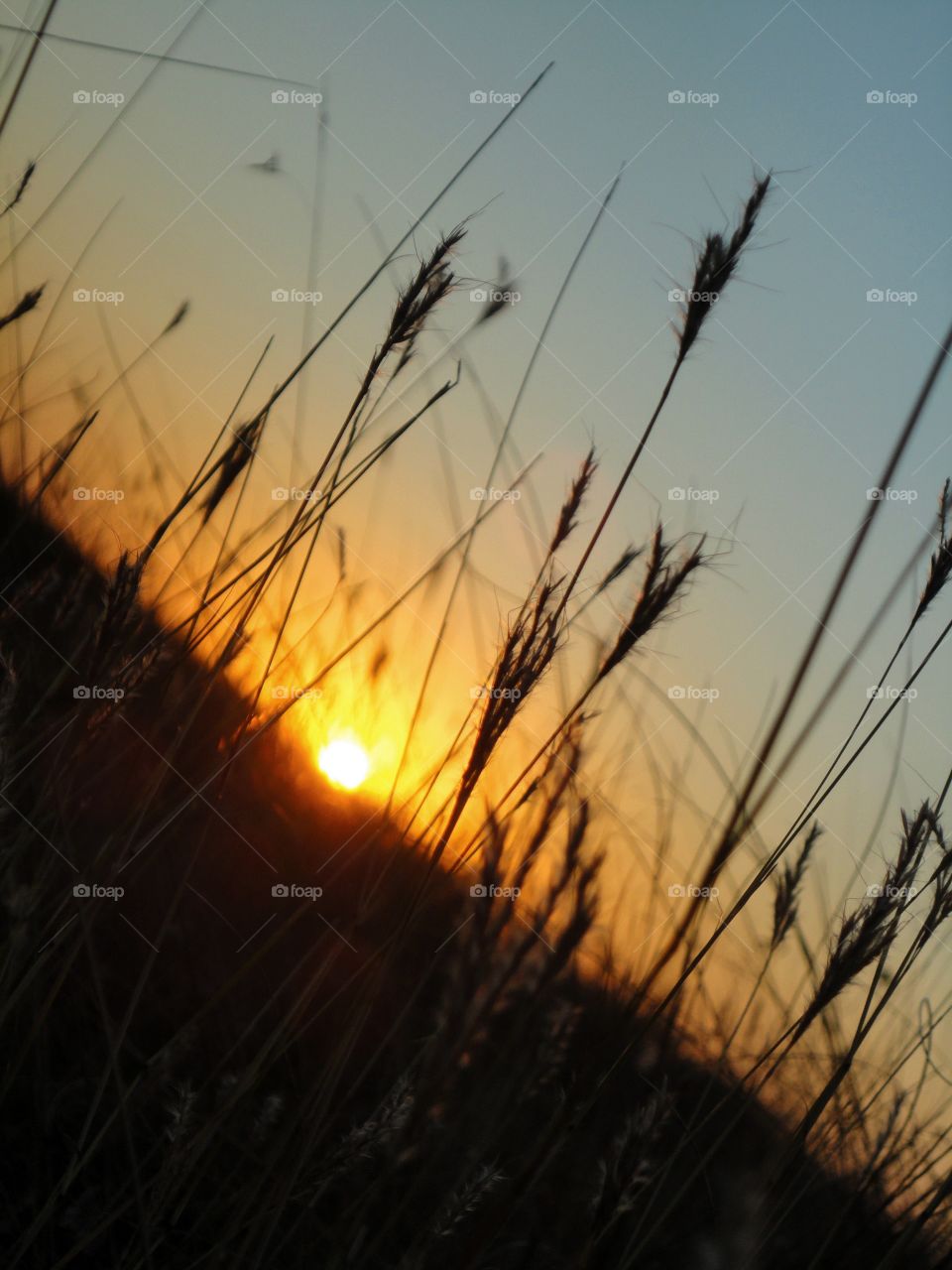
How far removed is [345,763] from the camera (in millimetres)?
2203

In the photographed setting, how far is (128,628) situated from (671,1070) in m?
1.94

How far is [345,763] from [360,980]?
552mm

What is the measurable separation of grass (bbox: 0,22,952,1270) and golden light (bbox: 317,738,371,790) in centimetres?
15

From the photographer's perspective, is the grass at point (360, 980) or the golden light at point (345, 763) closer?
the grass at point (360, 980)

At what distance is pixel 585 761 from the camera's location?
1.68 metres

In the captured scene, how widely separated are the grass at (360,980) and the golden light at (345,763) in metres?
0.15

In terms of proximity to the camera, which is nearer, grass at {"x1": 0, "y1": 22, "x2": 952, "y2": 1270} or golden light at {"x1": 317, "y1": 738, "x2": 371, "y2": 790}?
grass at {"x1": 0, "y1": 22, "x2": 952, "y2": 1270}

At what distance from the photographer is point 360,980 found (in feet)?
5.92

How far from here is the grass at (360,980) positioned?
1.05 m

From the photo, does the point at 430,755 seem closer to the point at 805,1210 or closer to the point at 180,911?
the point at 180,911

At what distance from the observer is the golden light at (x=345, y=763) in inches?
83.3

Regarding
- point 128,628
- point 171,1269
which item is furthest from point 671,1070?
point 128,628

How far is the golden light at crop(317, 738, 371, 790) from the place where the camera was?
2115 millimetres

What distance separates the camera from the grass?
1.05m
